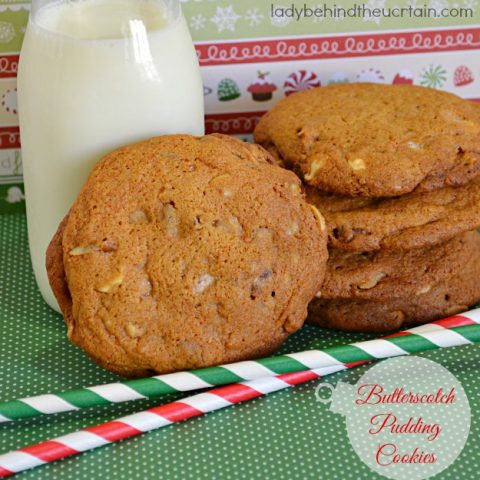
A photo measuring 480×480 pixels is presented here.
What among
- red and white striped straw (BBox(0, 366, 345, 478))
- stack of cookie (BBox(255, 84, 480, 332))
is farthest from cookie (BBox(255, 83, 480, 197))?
red and white striped straw (BBox(0, 366, 345, 478))

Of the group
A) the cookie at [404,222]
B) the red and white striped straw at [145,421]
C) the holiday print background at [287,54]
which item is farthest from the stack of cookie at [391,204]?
the holiday print background at [287,54]

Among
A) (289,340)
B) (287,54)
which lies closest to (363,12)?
(287,54)

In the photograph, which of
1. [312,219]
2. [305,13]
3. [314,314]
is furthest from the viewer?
[305,13]

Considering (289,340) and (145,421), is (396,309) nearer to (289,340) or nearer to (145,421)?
(289,340)

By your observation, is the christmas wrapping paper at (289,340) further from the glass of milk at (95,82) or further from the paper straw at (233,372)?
the glass of milk at (95,82)

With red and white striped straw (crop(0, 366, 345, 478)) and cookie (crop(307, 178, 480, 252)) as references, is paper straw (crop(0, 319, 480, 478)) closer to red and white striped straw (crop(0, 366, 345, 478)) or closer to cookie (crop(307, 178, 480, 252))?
red and white striped straw (crop(0, 366, 345, 478))

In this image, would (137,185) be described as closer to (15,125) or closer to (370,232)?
(370,232)

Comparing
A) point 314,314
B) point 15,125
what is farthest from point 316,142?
point 15,125

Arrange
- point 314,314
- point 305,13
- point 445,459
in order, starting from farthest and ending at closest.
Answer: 1. point 305,13
2. point 314,314
3. point 445,459
